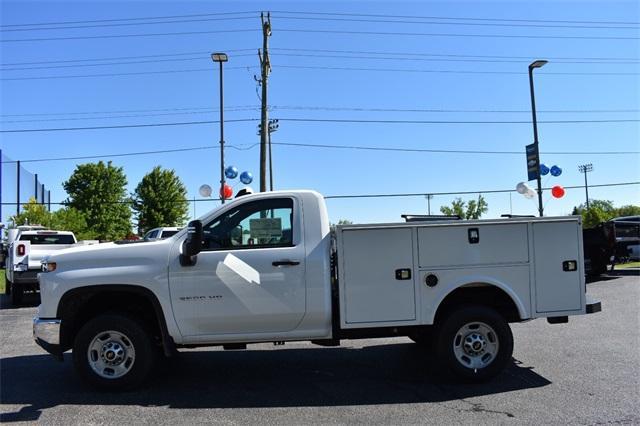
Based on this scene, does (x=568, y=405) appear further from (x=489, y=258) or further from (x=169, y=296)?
(x=169, y=296)

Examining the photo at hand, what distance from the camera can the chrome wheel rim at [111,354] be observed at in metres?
5.58

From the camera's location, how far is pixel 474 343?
5.80 m

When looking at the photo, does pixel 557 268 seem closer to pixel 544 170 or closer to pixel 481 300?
pixel 481 300

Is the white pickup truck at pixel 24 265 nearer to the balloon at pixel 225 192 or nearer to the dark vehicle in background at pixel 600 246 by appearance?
the balloon at pixel 225 192

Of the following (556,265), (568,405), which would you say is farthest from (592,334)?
(568,405)

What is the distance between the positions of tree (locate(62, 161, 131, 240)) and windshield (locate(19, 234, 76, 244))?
4754cm

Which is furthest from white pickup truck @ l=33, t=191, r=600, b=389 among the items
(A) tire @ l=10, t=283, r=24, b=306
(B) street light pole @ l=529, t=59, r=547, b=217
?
(B) street light pole @ l=529, t=59, r=547, b=217

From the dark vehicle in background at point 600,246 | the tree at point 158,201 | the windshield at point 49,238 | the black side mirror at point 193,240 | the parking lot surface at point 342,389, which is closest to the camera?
the parking lot surface at point 342,389

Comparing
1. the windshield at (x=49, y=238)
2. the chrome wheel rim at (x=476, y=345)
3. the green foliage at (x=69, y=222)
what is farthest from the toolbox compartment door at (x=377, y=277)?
the green foliage at (x=69, y=222)

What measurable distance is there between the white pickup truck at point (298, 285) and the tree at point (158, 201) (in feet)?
184

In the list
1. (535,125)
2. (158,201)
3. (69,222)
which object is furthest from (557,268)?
(158,201)

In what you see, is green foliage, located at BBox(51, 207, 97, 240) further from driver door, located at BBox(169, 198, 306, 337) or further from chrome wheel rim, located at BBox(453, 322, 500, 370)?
chrome wheel rim, located at BBox(453, 322, 500, 370)

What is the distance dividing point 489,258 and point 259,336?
2581mm

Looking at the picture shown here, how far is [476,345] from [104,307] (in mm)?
4046
